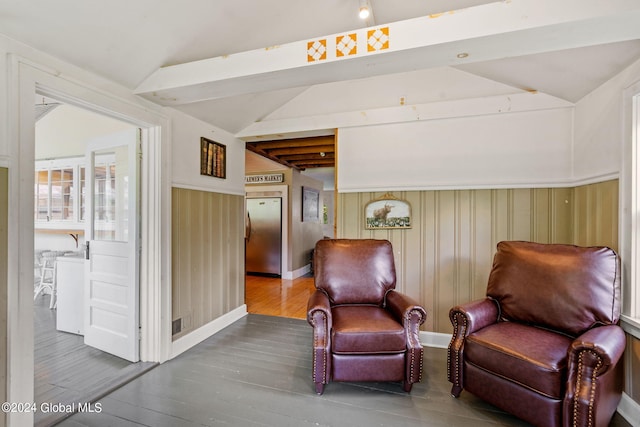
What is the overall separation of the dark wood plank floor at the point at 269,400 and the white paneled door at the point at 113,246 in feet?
1.78

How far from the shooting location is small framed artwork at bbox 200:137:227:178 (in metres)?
2.94

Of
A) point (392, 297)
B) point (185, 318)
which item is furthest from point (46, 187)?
point (392, 297)

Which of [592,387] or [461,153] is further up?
[461,153]

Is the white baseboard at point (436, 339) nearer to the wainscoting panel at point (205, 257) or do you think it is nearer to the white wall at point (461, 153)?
the white wall at point (461, 153)

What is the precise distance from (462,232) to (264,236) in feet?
13.3

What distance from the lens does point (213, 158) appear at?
3.08 metres

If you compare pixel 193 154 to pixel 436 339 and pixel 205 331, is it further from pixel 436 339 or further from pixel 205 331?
pixel 436 339

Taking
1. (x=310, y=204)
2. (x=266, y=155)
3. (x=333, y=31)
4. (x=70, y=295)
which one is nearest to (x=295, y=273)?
(x=310, y=204)

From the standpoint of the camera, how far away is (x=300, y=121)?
128 inches

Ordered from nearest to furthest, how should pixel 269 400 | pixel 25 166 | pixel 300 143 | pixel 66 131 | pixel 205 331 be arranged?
pixel 25 166 → pixel 269 400 → pixel 205 331 → pixel 66 131 → pixel 300 143

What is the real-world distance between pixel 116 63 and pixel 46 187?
3369 mm

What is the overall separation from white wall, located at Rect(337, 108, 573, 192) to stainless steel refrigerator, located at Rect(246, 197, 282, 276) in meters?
2.91

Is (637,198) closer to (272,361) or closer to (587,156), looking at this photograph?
(587,156)

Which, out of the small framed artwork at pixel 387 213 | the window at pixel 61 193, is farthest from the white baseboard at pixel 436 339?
the window at pixel 61 193
